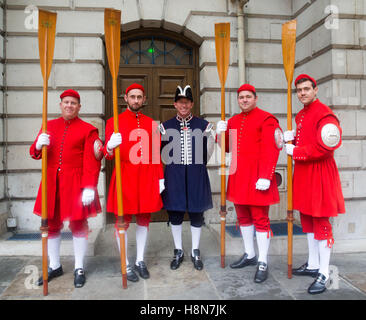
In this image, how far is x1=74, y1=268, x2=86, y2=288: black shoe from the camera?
283 cm

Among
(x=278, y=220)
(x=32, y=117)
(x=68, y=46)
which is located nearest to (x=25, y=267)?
(x=32, y=117)

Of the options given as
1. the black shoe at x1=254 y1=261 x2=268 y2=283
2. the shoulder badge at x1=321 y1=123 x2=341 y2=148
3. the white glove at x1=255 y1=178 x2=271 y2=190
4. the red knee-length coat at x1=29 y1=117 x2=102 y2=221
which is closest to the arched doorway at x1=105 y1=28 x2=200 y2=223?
the red knee-length coat at x1=29 y1=117 x2=102 y2=221

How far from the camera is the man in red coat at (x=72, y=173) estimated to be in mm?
2828

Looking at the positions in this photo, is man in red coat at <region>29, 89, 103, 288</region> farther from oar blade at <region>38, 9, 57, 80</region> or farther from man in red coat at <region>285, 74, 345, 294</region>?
man in red coat at <region>285, 74, 345, 294</region>

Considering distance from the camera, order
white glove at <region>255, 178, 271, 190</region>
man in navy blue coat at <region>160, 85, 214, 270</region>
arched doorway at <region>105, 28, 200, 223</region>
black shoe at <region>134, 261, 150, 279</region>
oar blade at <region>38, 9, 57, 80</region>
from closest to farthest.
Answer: oar blade at <region>38, 9, 57, 80</region> → white glove at <region>255, 178, 271, 190</region> → black shoe at <region>134, 261, 150, 279</region> → man in navy blue coat at <region>160, 85, 214, 270</region> → arched doorway at <region>105, 28, 200, 223</region>

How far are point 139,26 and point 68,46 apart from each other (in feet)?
3.46

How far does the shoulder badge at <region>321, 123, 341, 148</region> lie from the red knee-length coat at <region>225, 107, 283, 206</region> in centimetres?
44

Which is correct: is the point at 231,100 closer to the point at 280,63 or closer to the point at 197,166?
the point at 280,63

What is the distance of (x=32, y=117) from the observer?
433 centimetres

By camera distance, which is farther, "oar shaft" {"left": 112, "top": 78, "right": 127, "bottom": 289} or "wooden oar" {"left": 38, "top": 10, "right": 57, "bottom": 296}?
"oar shaft" {"left": 112, "top": 78, "right": 127, "bottom": 289}

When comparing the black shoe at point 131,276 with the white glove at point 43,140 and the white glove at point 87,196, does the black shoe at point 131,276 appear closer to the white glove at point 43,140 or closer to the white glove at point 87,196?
the white glove at point 87,196

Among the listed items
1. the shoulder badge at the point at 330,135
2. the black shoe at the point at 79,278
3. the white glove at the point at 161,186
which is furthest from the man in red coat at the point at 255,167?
the black shoe at the point at 79,278

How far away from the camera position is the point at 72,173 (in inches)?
113

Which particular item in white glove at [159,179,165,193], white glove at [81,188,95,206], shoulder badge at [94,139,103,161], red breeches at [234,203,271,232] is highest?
shoulder badge at [94,139,103,161]
